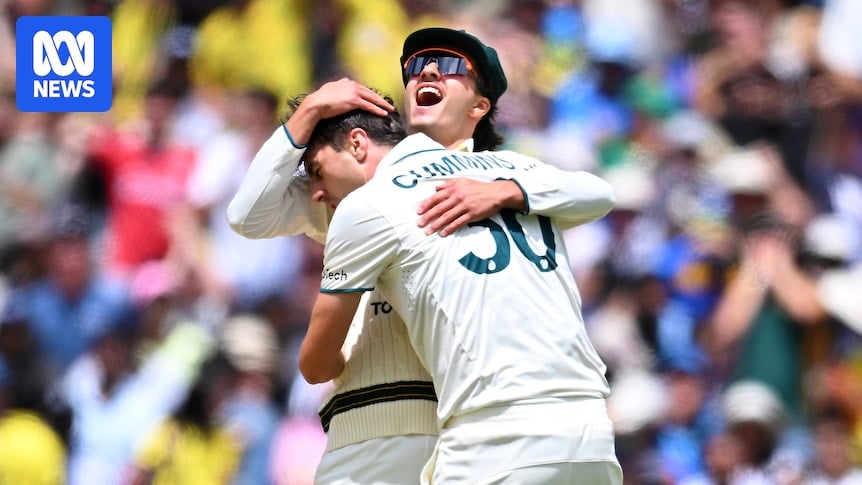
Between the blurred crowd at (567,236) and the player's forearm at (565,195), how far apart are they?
2.01m

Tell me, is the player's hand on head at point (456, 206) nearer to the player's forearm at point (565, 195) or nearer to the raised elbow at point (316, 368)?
the player's forearm at point (565, 195)

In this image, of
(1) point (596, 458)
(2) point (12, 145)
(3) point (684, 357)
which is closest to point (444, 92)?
(1) point (596, 458)

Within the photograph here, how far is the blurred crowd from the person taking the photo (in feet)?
16.1

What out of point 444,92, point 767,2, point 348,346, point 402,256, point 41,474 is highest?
point 767,2

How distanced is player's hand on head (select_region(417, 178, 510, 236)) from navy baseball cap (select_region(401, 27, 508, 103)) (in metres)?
0.49

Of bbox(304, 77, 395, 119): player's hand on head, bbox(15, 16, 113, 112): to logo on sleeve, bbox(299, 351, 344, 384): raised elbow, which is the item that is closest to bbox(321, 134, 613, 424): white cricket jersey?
bbox(299, 351, 344, 384): raised elbow

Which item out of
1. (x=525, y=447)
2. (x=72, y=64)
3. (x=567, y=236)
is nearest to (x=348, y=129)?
(x=525, y=447)

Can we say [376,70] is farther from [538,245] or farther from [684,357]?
[538,245]

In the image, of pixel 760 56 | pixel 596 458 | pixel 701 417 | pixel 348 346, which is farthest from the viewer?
pixel 760 56

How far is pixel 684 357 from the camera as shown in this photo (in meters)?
4.99

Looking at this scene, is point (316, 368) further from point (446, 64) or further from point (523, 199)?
point (446, 64)

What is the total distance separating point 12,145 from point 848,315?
3.32 metres

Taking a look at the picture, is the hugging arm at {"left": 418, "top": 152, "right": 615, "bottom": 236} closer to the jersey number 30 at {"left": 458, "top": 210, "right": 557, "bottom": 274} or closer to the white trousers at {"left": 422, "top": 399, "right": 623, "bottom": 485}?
the jersey number 30 at {"left": 458, "top": 210, "right": 557, "bottom": 274}

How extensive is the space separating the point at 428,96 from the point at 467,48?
15 cm
